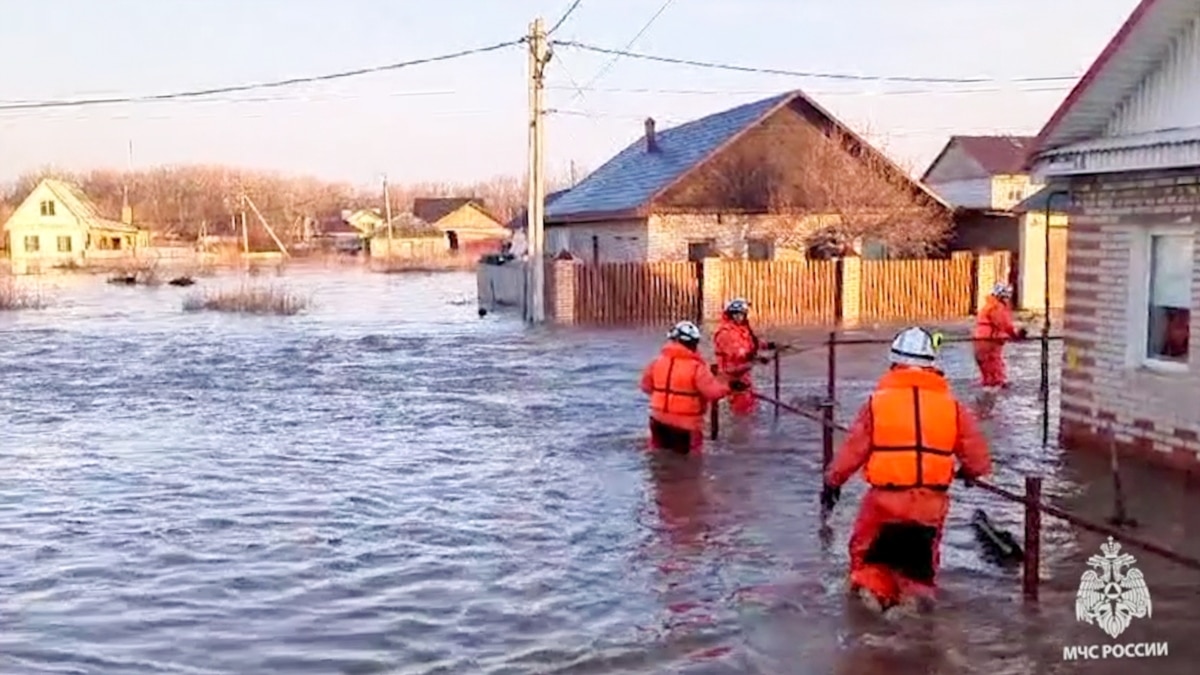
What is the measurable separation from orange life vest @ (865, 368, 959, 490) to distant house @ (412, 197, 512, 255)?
89667 mm

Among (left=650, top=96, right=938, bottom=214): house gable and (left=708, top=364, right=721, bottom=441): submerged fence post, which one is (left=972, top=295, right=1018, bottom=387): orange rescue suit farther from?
(left=650, top=96, right=938, bottom=214): house gable

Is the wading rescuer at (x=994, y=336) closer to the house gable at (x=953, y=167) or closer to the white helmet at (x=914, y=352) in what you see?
the white helmet at (x=914, y=352)

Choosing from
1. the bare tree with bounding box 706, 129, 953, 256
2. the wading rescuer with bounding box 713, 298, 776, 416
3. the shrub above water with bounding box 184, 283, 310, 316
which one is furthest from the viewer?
the shrub above water with bounding box 184, 283, 310, 316

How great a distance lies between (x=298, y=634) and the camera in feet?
24.2

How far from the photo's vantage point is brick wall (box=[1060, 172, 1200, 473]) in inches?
423

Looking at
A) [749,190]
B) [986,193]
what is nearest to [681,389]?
[749,190]

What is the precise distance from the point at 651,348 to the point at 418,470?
1291cm

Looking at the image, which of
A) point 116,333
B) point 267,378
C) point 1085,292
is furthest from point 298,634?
point 116,333

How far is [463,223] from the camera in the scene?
110 meters

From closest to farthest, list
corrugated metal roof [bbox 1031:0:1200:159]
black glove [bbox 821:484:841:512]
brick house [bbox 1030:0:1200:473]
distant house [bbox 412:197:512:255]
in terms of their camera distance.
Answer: black glove [bbox 821:484:841:512] → corrugated metal roof [bbox 1031:0:1200:159] → brick house [bbox 1030:0:1200:473] → distant house [bbox 412:197:512:255]

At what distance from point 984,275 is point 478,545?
84.4 feet

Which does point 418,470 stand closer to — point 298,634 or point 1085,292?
point 298,634

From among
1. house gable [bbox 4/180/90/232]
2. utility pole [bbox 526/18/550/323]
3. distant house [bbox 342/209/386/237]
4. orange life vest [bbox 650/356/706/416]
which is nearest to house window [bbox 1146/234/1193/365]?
orange life vest [bbox 650/356/706/416]

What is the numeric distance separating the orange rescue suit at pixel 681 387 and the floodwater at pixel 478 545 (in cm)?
46
